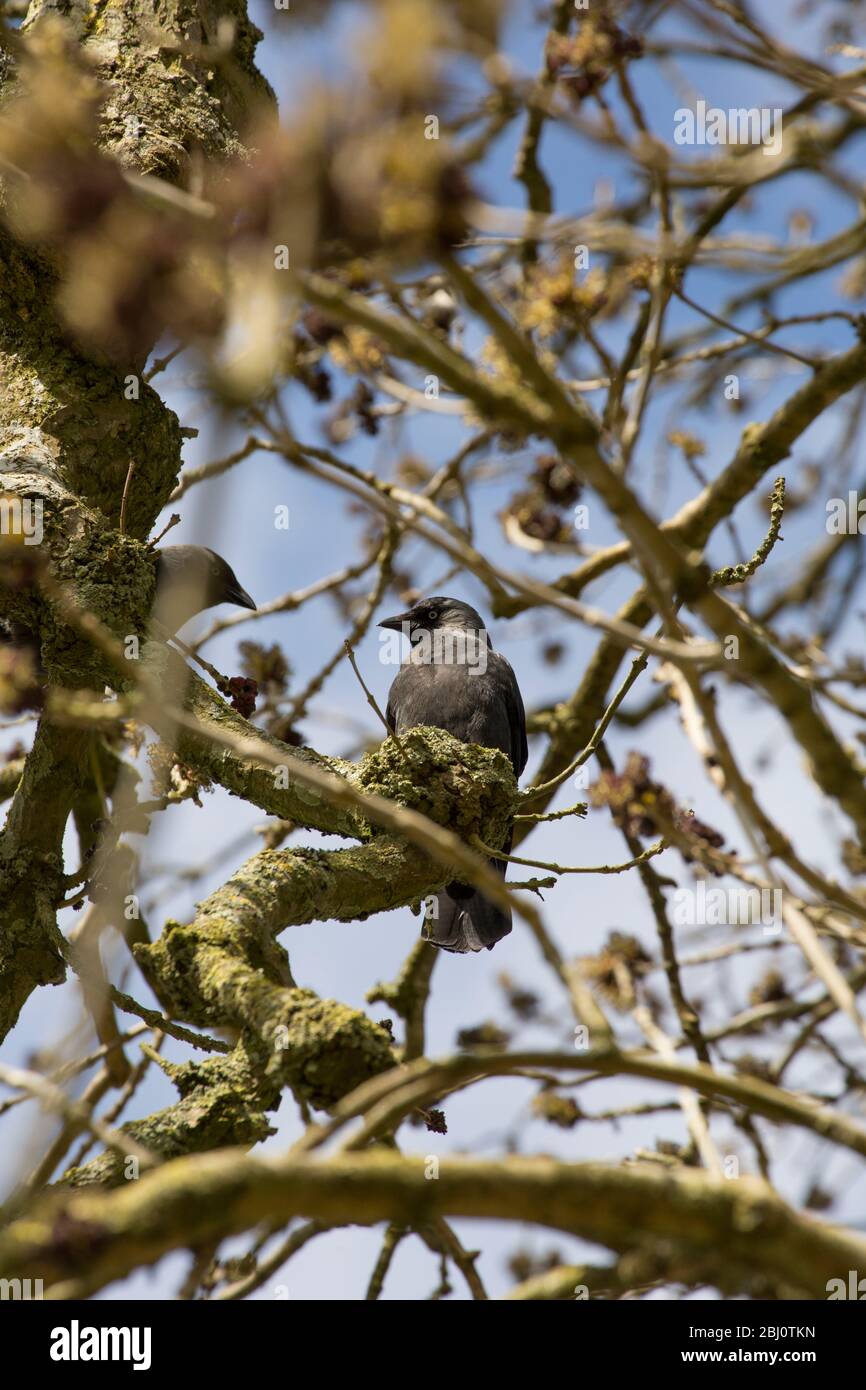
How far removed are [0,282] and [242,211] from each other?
254 cm

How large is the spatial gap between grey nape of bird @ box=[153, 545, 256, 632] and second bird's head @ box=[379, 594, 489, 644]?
2.89 feet

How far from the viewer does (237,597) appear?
5414 millimetres

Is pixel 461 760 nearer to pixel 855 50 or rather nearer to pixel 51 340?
pixel 51 340

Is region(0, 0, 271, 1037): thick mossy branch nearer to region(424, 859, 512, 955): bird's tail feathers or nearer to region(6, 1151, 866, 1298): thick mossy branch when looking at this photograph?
region(424, 859, 512, 955): bird's tail feathers

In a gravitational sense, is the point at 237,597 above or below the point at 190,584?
above

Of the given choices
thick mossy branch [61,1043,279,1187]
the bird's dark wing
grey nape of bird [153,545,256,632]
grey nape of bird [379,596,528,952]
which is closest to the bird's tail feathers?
grey nape of bird [379,596,528,952]

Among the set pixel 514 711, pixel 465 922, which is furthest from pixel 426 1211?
pixel 514 711

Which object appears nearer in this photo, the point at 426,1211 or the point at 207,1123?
the point at 426,1211

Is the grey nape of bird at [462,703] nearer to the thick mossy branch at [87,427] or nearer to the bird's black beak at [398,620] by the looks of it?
the bird's black beak at [398,620]

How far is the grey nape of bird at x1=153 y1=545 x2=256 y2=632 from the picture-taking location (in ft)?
10.8

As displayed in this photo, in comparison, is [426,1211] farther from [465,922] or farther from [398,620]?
[398,620]

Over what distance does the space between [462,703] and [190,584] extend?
6.15ft

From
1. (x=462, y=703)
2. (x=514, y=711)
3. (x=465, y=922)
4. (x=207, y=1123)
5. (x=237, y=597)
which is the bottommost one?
(x=207, y=1123)

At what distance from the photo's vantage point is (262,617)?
17.9 ft
